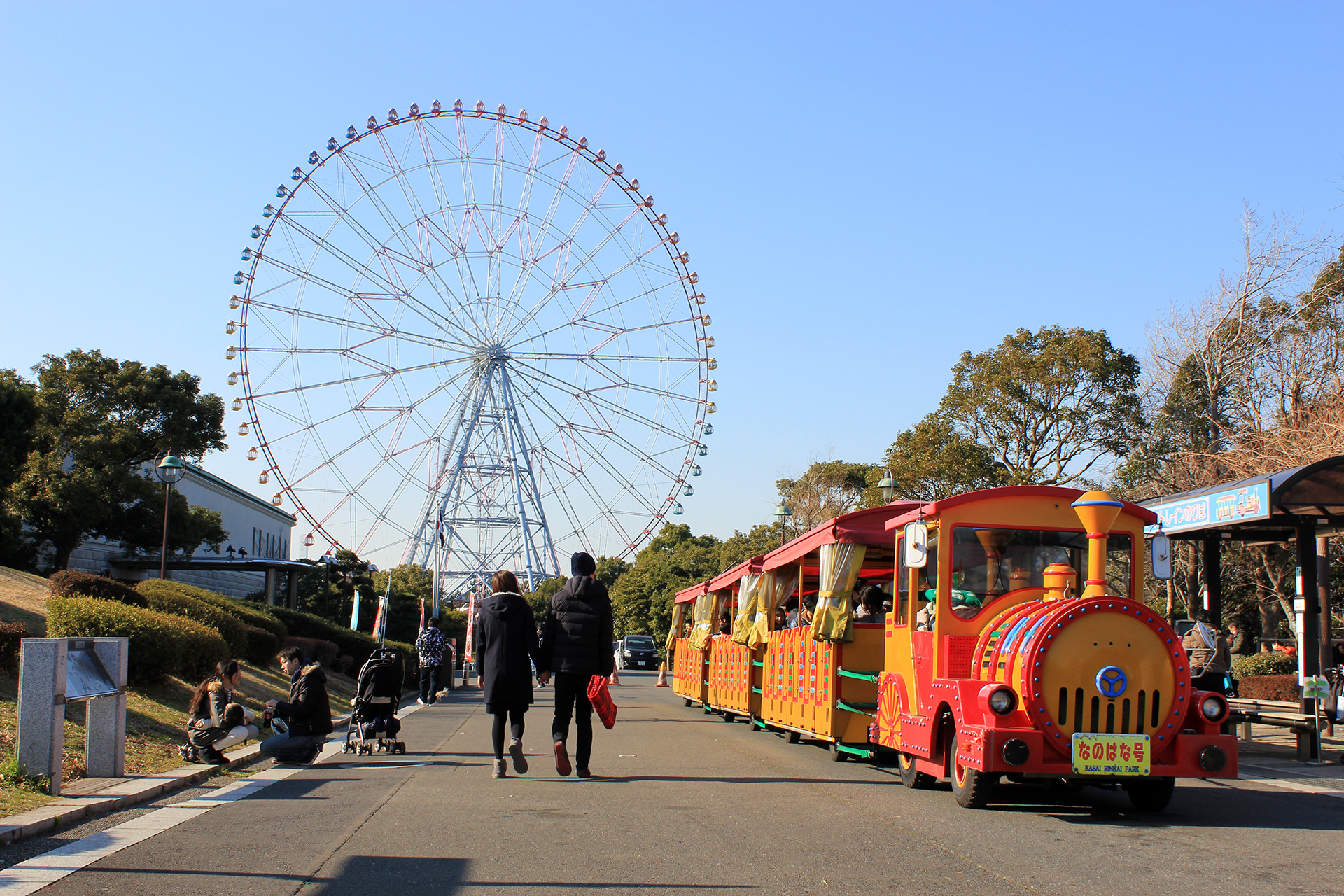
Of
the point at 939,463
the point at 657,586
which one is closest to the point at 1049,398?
the point at 939,463

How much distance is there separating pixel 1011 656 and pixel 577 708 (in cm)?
361

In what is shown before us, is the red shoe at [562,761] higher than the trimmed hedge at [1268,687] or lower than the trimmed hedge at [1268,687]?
higher

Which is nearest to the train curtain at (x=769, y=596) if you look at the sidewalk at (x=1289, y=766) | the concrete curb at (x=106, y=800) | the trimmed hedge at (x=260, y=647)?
the sidewalk at (x=1289, y=766)

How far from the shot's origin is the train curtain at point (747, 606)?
1684 centimetres

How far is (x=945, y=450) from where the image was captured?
37.5m

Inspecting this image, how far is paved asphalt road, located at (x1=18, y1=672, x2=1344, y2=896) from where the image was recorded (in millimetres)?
5844

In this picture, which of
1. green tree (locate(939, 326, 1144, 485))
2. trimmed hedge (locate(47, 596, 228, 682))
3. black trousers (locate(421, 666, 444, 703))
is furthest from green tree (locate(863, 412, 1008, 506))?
trimmed hedge (locate(47, 596, 228, 682))

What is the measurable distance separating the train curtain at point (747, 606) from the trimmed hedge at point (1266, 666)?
11.8 metres

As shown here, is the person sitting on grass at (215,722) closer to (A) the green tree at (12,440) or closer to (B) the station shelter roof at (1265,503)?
(B) the station shelter roof at (1265,503)

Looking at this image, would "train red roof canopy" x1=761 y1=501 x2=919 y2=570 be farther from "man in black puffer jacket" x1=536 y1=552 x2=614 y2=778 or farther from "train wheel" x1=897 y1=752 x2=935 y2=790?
"man in black puffer jacket" x1=536 y1=552 x2=614 y2=778

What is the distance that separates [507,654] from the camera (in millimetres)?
9672

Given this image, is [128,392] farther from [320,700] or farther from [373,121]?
[320,700]

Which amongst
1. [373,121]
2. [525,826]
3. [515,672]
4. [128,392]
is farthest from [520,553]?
[525,826]

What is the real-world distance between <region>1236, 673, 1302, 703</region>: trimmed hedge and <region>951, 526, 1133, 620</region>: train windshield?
11376 millimetres
